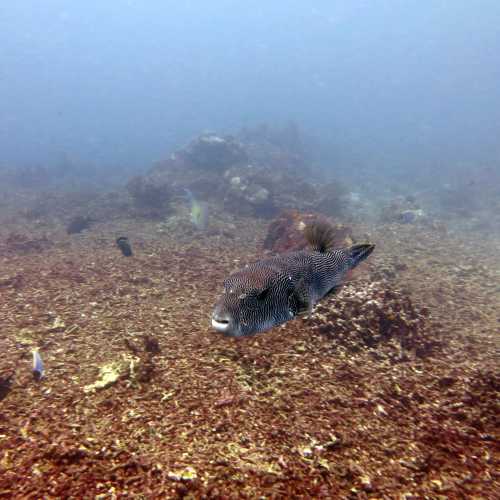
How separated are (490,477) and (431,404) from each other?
141 centimetres

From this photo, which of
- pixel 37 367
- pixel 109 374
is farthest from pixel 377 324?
pixel 37 367

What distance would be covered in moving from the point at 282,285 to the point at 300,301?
288 millimetres

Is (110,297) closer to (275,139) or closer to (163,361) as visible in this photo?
(163,361)

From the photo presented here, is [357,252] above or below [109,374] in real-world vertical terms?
above

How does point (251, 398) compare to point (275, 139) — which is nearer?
point (251, 398)

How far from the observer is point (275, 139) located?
157ft

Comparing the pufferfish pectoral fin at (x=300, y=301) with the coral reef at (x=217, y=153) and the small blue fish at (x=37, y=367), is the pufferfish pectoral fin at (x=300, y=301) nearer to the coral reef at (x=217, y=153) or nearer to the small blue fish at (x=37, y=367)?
the small blue fish at (x=37, y=367)

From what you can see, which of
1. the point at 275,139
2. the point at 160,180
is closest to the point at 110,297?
the point at 160,180

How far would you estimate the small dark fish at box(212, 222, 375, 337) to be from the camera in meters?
2.61

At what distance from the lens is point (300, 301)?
3.10m

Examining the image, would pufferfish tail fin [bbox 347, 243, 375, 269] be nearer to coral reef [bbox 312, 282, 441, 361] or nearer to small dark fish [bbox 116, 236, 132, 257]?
coral reef [bbox 312, 282, 441, 361]

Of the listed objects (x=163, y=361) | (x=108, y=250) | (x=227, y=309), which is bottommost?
(x=108, y=250)

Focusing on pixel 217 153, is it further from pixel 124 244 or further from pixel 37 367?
pixel 37 367

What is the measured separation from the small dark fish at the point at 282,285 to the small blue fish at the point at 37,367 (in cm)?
436
